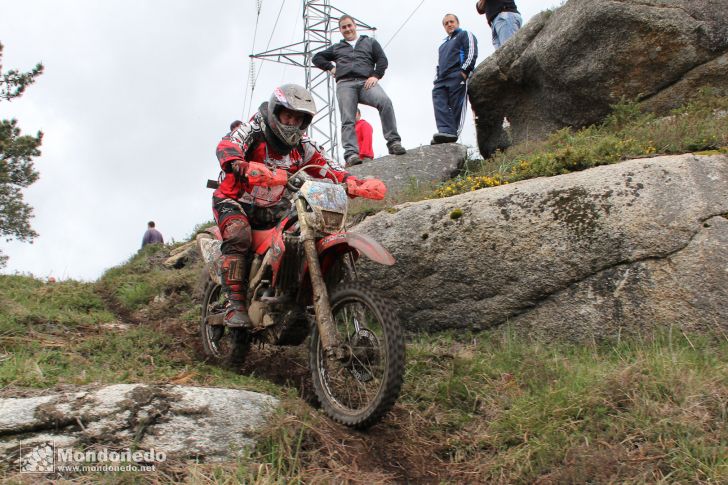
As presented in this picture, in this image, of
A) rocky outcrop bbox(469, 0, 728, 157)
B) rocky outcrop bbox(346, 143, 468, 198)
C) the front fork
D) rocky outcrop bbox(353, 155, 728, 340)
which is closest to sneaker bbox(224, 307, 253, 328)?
the front fork

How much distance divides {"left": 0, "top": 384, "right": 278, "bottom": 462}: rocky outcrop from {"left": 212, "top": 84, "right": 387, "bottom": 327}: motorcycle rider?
1.44 metres

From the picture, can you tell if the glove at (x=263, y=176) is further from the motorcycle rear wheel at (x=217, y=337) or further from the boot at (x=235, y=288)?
the motorcycle rear wheel at (x=217, y=337)

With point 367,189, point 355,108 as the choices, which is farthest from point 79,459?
point 355,108

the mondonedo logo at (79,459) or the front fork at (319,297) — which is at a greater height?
the front fork at (319,297)

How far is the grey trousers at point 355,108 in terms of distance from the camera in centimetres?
1003

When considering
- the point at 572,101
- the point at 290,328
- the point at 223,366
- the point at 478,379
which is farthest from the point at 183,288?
the point at 572,101

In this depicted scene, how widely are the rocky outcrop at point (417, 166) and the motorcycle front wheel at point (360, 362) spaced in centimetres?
445

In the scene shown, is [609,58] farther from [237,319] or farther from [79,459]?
[79,459]

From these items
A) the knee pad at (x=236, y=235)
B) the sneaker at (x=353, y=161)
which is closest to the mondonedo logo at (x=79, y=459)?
the knee pad at (x=236, y=235)

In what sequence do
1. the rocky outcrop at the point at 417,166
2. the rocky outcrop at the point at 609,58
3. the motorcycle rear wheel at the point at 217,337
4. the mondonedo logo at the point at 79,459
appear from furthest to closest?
the rocky outcrop at the point at 417,166
the rocky outcrop at the point at 609,58
the motorcycle rear wheel at the point at 217,337
the mondonedo logo at the point at 79,459

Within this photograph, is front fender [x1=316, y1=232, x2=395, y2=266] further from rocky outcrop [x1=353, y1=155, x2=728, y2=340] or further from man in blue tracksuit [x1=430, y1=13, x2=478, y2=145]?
man in blue tracksuit [x1=430, y1=13, x2=478, y2=145]

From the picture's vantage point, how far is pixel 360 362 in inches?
161

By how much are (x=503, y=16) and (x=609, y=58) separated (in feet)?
9.52

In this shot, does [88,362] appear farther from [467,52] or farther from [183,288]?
[467,52]
